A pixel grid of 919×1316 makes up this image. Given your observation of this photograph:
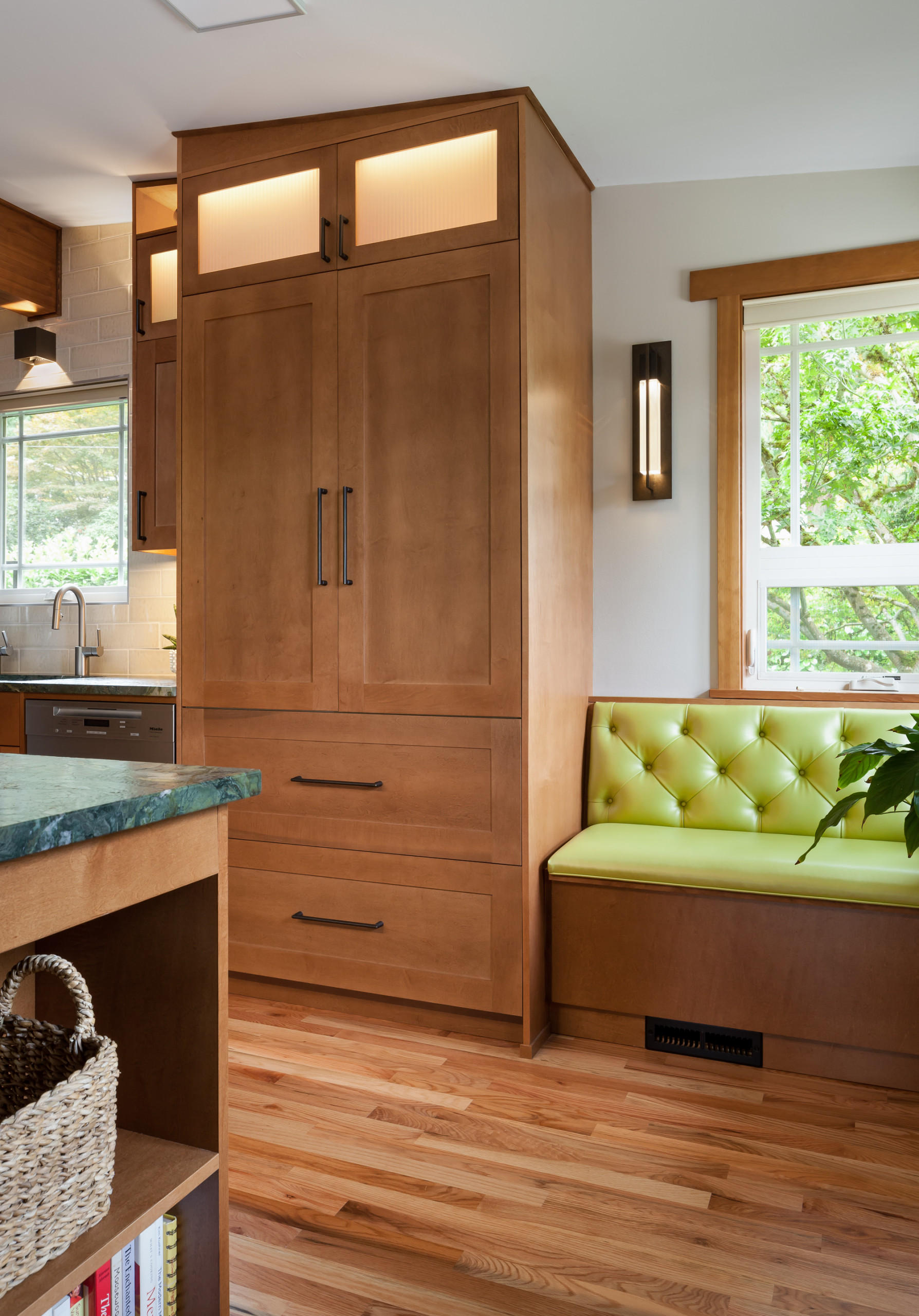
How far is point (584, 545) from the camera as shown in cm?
292

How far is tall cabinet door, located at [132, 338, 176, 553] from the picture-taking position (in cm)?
315

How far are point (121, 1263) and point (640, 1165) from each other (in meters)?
1.14

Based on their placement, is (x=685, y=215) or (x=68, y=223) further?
(x=68, y=223)

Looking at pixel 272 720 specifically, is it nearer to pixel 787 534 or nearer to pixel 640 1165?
pixel 640 1165

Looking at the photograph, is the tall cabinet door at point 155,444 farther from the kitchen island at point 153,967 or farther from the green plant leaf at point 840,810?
the green plant leaf at point 840,810

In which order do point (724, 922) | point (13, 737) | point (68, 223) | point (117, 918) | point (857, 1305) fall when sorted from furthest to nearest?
1. point (68, 223)
2. point (13, 737)
3. point (724, 922)
4. point (857, 1305)
5. point (117, 918)

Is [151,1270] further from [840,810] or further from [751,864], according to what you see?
[751,864]

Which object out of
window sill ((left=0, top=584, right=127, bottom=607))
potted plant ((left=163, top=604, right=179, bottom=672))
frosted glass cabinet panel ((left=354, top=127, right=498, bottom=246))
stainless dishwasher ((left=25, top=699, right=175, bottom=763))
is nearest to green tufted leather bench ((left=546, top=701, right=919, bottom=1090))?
stainless dishwasher ((left=25, top=699, right=175, bottom=763))

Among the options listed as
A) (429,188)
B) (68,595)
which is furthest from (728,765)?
(68,595)

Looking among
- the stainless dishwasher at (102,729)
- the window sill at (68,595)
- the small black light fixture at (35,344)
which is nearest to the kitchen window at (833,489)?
the stainless dishwasher at (102,729)

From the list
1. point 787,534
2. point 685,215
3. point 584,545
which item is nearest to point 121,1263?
point 584,545

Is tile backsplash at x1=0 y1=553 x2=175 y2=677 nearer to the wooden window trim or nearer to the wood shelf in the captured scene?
the wooden window trim

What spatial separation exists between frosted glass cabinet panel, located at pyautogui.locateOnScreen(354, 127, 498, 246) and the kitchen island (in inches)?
71.1

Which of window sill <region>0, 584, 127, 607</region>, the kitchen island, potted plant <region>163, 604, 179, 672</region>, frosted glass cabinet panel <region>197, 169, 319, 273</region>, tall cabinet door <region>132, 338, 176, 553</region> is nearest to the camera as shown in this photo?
the kitchen island
